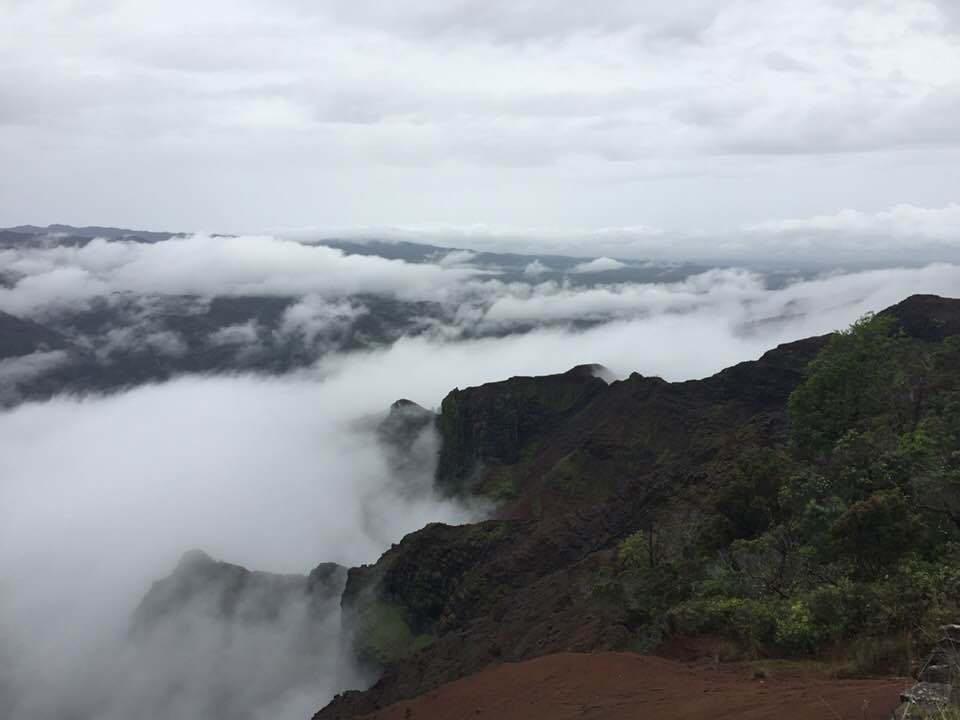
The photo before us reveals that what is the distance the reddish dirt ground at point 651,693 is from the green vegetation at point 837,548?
151cm

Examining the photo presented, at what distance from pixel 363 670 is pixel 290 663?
18493 millimetres

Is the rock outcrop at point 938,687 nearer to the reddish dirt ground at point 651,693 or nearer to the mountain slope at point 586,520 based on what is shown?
the reddish dirt ground at point 651,693

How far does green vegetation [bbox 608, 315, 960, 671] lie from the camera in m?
15.4

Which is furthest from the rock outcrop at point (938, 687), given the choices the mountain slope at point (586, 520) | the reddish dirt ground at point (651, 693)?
the mountain slope at point (586, 520)

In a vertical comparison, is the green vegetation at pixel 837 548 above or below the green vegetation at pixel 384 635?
above

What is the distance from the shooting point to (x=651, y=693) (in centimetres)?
1534

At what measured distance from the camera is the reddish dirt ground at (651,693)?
1140 centimetres

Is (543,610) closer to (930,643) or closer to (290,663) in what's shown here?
(930,643)

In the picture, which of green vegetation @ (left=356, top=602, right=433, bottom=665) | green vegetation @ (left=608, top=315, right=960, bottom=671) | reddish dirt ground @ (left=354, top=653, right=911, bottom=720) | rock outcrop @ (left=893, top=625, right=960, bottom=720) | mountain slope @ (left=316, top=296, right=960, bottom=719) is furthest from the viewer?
green vegetation @ (left=356, top=602, right=433, bottom=665)

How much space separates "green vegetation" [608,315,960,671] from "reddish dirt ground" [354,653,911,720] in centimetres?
151

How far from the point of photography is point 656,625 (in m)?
20.7

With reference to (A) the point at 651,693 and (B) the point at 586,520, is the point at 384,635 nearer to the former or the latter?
(B) the point at 586,520

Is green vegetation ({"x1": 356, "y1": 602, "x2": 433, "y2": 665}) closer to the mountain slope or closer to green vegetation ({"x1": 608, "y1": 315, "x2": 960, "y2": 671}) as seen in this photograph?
the mountain slope

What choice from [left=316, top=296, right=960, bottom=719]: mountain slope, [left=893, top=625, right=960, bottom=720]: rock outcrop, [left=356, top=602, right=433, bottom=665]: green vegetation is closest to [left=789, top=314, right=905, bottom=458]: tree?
[left=316, top=296, right=960, bottom=719]: mountain slope
